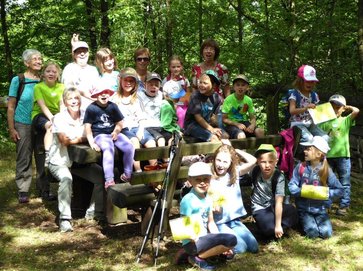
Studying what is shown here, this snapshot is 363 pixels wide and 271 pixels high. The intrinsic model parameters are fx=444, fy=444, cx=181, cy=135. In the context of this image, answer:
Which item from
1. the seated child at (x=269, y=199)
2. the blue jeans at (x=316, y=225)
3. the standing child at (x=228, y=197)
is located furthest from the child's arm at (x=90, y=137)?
the blue jeans at (x=316, y=225)

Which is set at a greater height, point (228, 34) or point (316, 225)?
point (228, 34)

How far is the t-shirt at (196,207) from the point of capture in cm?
454

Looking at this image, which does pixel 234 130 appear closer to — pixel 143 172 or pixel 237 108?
pixel 237 108

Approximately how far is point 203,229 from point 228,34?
9.49 metres

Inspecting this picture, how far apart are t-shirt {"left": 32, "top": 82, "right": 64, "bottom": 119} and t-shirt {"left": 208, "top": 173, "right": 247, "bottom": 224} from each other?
2752 millimetres

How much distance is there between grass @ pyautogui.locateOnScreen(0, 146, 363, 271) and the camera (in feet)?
15.1

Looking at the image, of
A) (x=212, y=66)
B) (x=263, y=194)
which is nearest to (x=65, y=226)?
(x=263, y=194)

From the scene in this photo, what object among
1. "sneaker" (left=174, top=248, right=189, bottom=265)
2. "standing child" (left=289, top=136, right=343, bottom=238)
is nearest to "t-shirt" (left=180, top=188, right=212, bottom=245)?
"sneaker" (left=174, top=248, right=189, bottom=265)

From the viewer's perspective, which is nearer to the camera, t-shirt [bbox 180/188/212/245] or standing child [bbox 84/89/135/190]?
t-shirt [bbox 180/188/212/245]

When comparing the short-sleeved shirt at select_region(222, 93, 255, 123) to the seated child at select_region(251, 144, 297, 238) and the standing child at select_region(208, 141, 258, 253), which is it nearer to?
the seated child at select_region(251, 144, 297, 238)

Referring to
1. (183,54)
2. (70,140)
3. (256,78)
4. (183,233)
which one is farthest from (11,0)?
(183,233)

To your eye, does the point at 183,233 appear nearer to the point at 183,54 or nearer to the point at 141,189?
the point at 141,189

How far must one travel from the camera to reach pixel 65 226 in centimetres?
557

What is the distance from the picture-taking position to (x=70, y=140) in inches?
221
